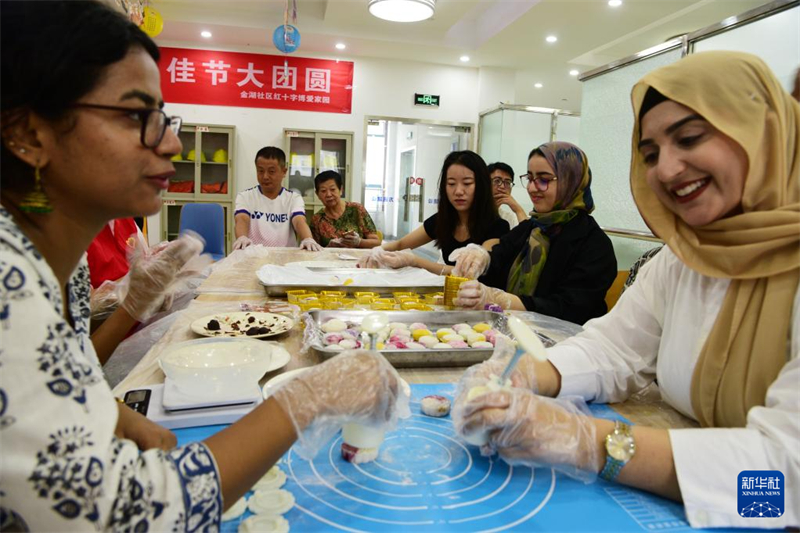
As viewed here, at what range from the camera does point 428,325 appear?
5.25 ft

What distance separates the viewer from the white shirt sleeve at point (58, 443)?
0.49 metres

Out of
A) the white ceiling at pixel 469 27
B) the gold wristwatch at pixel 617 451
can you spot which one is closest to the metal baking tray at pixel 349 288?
the gold wristwatch at pixel 617 451

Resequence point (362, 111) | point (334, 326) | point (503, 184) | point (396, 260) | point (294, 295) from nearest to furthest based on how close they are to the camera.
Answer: point (334, 326) < point (294, 295) < point (396, 260) < point (503, 184) < point (362, 111)

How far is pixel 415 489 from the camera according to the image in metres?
0.77

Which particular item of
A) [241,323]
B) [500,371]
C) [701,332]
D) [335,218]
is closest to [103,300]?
[241,323]

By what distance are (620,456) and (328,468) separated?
48cm

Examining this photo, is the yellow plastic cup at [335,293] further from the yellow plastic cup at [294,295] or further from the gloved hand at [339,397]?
the gloved hand at [339,397]

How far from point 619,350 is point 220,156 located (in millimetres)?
6150

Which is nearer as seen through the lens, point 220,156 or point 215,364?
point 215,364

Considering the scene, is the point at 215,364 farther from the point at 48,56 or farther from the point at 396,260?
Result: the point at 396,260

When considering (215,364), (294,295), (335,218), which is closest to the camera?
(215,364)

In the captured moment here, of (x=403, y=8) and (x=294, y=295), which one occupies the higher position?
(x=403, y=8)

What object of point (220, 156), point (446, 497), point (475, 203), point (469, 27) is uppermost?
point (469, 27)

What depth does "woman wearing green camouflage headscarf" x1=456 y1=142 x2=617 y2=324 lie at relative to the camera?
76.4 inches
